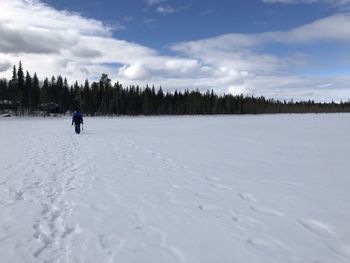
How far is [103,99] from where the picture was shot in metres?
114

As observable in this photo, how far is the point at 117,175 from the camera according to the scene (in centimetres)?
1049

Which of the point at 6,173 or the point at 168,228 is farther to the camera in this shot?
the point at 6,173

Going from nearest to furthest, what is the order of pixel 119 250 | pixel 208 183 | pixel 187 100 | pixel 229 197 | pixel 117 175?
1. pixel 119 250
2. pixel 229 197
3. pixel 208 183
4. pixel 117 175
5. pixel 187 100

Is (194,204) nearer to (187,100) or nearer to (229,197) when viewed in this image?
(229,197)

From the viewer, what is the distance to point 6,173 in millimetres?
10523

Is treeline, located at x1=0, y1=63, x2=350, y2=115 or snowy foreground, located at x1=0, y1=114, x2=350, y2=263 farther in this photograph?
treeline, located at x1=0, y1=63, x2=350, y2=115

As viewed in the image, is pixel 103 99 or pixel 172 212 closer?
pixel 172 212

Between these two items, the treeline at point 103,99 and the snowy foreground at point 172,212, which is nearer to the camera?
the snowy foreground at point 172,212

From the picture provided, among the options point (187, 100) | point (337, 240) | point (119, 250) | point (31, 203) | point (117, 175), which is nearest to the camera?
point (119, 250)

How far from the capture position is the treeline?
100m

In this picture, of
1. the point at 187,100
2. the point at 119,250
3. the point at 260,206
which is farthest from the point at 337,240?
the point at 187,100

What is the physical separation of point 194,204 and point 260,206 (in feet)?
4.68

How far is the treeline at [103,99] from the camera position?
100188 mm

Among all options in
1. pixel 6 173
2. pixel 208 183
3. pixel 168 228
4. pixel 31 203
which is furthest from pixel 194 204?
pixel 6 173
